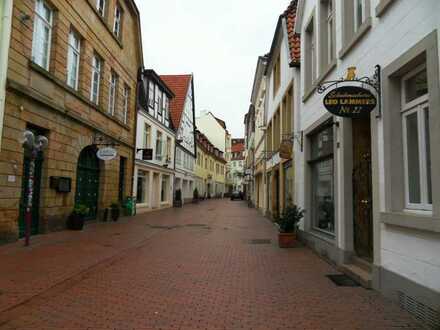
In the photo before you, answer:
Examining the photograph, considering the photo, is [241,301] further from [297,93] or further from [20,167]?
[297,93]

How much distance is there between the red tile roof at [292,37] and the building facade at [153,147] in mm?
9887

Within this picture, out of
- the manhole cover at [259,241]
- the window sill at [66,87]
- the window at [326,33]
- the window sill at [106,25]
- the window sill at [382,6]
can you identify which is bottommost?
the manhole cover at [259,241]

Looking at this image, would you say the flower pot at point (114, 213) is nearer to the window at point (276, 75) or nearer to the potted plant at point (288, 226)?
the potted plant at point (288, 226)

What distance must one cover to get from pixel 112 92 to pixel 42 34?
244 inches

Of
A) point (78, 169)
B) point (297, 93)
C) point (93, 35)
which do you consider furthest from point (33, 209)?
point (297, 93)

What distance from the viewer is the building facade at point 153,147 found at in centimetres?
2097

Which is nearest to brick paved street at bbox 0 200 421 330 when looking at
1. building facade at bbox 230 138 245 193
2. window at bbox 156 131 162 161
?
window at bbox 156 131 162 161

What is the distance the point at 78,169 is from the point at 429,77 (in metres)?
12.3

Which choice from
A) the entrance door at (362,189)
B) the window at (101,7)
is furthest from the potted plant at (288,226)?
the window at (101,7)

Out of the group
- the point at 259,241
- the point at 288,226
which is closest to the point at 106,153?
the point at 259,241

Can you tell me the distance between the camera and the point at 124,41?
17875mm

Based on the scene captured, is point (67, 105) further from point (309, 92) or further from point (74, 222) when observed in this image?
point (309, 92)

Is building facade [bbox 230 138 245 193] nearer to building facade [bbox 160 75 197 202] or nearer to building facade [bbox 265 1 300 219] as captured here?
building facade [bbox 160 75 197 202]

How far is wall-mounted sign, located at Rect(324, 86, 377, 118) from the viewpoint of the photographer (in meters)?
5.55
